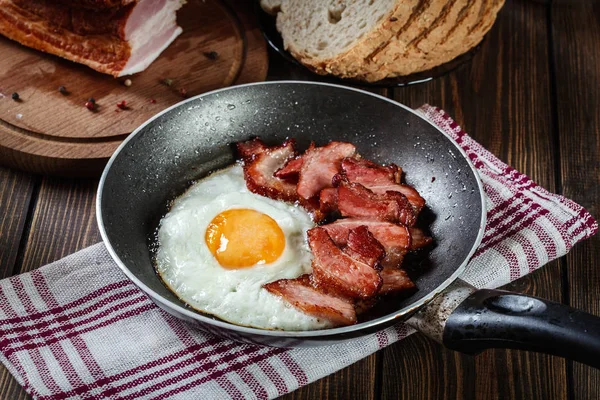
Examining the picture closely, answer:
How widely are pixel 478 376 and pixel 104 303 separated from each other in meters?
1.32

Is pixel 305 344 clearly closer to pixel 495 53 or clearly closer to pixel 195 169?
pixel 195 169

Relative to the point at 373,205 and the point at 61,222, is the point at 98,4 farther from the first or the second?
the point at 373,205

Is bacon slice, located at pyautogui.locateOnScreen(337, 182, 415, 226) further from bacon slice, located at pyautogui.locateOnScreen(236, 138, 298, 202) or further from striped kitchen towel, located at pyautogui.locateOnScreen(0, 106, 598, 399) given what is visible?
striped kitchen towel, located at pyautogui.locateOnScreen(0, 106, 598, 399)

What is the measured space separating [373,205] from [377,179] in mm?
190

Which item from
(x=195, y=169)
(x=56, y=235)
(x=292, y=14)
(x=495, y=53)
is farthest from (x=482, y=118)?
(x=56, y=235)

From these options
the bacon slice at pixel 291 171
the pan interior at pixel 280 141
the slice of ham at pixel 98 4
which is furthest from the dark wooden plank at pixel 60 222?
the slice of ham at pixel 98 4

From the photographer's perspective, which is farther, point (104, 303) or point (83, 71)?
point (83, 71)

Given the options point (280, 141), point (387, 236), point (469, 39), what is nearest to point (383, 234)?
point (387, 236)

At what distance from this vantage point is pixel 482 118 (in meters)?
3.54

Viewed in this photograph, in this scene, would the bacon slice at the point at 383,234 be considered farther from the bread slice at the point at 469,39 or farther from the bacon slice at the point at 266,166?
the bread slice at the point at 469,39

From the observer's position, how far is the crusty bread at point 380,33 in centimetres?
324

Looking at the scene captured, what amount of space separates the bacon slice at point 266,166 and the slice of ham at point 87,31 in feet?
3.00

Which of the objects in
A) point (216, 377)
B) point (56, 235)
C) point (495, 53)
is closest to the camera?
point (216, 377)

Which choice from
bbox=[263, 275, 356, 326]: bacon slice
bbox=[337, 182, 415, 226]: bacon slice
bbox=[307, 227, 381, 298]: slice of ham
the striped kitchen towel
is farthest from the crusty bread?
bbox=[263, 275, 356, 326]: bacon slice
